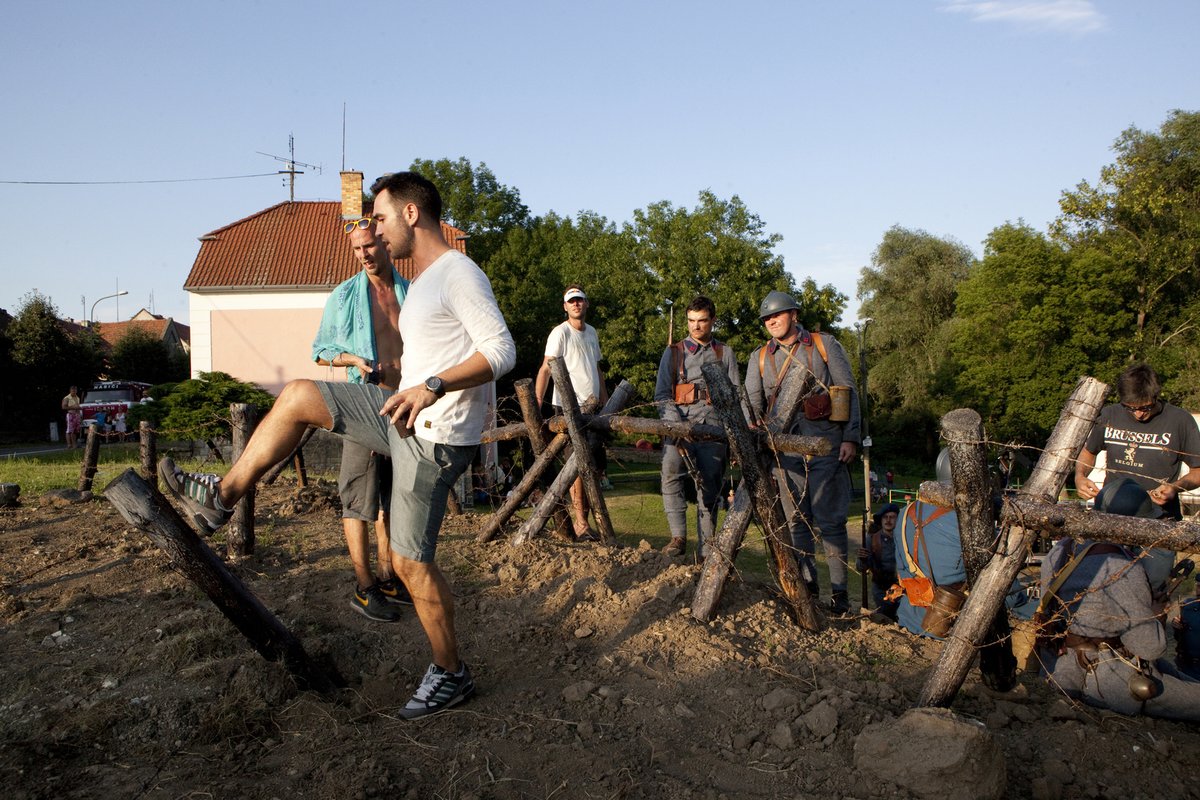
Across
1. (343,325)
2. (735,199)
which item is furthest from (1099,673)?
(735,199)

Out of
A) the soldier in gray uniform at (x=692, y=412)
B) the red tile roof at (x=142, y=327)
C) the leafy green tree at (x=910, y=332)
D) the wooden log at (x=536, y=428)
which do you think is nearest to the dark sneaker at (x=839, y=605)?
the soldier in gray uniform at (x=692, y=412)

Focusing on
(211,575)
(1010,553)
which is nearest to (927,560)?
(1010,553)

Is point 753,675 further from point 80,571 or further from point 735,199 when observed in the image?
point 735,199

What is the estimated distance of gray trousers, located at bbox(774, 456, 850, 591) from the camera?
560 cm

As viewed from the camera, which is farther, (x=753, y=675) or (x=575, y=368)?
(x=575, y=368)

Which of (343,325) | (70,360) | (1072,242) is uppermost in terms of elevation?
(1072,242)

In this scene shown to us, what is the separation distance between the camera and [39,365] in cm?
3381

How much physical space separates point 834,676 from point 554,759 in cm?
151

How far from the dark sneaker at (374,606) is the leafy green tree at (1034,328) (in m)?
30.9

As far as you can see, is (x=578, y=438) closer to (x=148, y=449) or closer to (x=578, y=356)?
(x=578, y=356)

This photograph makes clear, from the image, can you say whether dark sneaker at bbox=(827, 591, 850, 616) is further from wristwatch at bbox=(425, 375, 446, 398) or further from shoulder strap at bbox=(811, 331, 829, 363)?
wristwatch at bbox=(425, 375, 446, 398)

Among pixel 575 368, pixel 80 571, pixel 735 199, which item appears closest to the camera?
pixel 80 571

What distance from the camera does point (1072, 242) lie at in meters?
32.2

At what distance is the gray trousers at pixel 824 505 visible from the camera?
560cm
